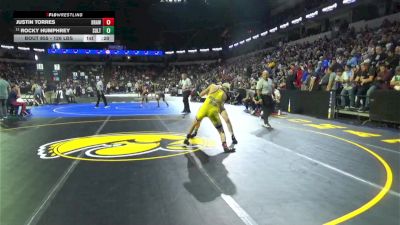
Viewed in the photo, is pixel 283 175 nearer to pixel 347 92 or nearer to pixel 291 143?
pixel 291 143

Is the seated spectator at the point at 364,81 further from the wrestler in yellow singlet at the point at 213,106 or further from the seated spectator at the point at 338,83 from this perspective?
the wrestler in yellow singlet at the point at 213,106

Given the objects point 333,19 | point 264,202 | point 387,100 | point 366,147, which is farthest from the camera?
point 333,19

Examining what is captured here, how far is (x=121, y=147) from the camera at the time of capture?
26.1 feet

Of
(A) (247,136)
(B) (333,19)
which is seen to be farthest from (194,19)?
(A) (247,136)

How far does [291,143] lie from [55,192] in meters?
5.77

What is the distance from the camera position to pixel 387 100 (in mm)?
11461
